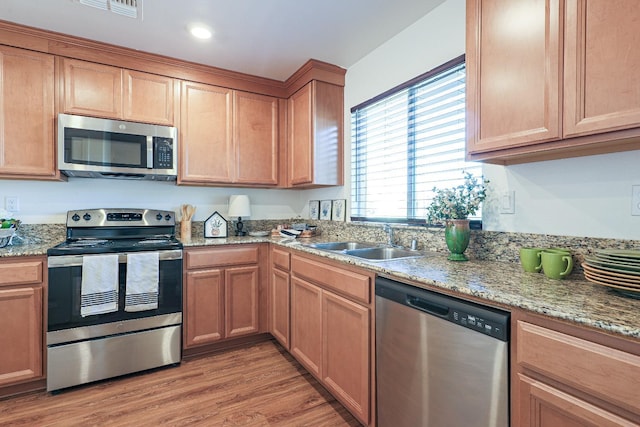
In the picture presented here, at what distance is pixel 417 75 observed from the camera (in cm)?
207

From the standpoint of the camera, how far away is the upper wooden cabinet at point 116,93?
7.64 feet

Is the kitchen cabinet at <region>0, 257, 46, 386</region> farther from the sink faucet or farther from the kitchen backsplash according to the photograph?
the sink faucet

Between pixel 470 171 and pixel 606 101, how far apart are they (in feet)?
2.56

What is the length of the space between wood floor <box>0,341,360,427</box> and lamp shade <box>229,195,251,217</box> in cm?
133

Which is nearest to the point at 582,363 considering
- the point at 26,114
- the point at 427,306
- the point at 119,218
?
the point at 427,306

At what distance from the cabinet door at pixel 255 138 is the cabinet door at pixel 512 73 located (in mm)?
2032

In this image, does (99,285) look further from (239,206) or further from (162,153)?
(239,206)

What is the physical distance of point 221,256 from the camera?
8.38ft

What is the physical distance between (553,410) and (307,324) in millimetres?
1472

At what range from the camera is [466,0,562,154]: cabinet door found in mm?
1134

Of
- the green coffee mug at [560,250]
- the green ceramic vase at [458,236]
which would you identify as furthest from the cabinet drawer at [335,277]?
the green coffee mug at [560,250]

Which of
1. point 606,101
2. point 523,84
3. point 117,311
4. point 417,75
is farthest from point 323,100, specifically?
point 117,311

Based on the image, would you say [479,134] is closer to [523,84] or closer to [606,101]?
[523,84]

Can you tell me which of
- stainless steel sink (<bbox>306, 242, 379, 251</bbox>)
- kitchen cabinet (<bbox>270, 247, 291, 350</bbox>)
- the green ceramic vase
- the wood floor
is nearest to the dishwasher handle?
the green ceramic vase
